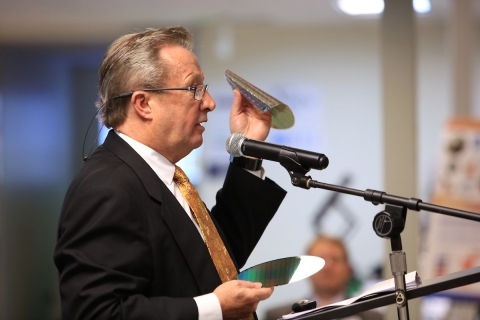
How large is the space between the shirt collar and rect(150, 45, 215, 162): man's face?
3 cm

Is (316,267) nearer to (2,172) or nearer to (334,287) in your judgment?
(334,287)

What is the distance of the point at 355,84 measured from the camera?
4977mm

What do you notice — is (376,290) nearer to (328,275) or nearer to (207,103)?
(207,103)

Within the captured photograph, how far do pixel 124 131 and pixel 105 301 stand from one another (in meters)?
0.49

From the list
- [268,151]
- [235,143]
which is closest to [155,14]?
[235,143]

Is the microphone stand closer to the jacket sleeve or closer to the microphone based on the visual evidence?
the microphone

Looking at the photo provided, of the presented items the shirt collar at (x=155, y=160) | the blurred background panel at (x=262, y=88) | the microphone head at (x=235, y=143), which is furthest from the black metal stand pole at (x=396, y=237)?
the blurred background panel at (x=262, y=88)

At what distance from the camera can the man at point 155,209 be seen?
1295 millimetres

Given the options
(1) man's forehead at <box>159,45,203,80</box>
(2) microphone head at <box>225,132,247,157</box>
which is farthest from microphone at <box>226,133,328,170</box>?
(1) man's forehead at <box>159,45,203,80</box>

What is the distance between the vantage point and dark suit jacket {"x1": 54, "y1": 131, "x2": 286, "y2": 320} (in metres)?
1.28

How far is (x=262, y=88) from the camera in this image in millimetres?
4934

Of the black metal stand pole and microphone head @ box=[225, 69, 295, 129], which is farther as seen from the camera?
microphone head @ box=[225, 69, 295, 129]

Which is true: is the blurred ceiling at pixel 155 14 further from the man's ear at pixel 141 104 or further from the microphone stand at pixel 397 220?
the microphone stand at pixel 397 220

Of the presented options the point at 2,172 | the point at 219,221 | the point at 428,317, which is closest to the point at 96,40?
the point at 2,172
